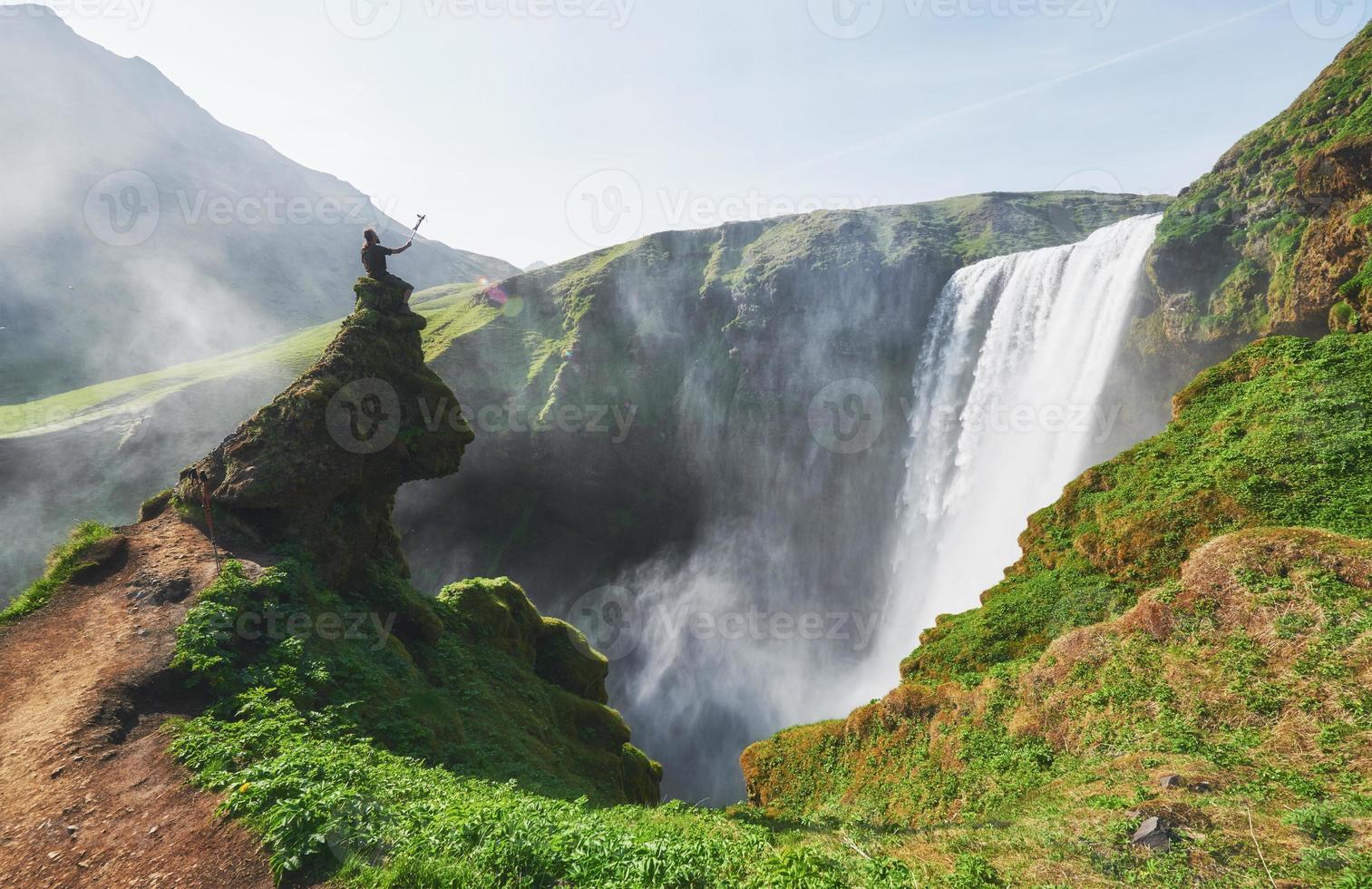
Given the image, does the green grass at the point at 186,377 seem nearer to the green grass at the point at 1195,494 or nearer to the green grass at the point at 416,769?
the green grass at the point at 416,769

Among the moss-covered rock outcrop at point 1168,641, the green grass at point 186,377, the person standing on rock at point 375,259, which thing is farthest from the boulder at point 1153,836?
the green grass at point 186,377

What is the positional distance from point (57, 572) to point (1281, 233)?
4306 cm

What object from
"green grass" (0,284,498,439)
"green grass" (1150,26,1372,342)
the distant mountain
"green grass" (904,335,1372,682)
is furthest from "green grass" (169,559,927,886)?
the distant mountain

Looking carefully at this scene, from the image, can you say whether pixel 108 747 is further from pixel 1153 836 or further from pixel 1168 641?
pixel 1168 641

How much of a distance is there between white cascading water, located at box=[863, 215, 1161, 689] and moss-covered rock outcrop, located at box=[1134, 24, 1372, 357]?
135 inches

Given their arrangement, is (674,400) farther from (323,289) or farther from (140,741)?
(323,289)

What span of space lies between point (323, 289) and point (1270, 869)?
542 ft

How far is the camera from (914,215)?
7319cm

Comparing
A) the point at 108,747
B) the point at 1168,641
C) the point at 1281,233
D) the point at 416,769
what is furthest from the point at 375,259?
the point at 1281,233

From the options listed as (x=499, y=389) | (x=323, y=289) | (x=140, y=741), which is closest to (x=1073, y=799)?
(x=140, y=741)

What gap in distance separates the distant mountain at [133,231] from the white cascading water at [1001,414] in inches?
4086

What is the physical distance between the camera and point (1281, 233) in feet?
81.5

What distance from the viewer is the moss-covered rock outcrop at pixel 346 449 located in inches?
624

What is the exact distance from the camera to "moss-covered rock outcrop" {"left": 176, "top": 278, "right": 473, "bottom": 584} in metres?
15.9
